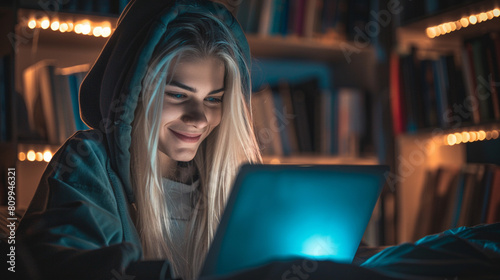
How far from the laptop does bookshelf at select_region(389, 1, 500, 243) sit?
3.50 feet

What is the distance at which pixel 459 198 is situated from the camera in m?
1.70

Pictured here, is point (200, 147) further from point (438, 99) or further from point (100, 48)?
point (438, 99)

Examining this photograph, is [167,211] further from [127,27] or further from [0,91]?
[0,91]

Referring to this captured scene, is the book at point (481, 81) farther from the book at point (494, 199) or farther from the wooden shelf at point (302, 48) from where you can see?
the wooden shelf at point (302, 48)

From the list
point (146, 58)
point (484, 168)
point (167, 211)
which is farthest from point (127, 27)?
point (484, 168)

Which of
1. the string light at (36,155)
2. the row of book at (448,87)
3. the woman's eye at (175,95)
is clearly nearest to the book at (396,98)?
the row of book at (448,87)

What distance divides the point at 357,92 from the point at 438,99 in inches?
12.3

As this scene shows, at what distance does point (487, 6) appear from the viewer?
5.39 feet

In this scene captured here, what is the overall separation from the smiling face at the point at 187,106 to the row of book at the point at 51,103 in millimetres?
488

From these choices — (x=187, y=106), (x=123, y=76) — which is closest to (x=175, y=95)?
(x=187, y=106)

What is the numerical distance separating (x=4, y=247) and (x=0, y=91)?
2.75 ft

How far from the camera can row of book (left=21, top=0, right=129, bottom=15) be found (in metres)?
1.50

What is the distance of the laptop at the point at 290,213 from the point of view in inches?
24.5

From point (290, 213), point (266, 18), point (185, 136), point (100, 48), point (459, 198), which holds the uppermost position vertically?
point (266, 18)
